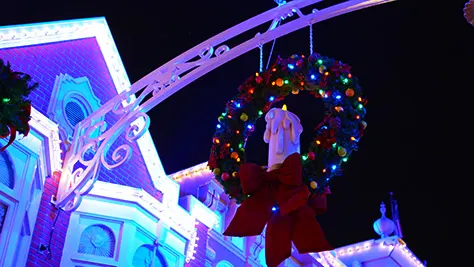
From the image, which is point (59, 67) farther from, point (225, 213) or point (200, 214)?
point (225, 213)

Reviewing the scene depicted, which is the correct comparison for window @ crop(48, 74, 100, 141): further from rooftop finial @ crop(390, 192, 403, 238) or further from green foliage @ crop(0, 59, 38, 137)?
rooftop finial @ crop(390, 192, 403, 238)

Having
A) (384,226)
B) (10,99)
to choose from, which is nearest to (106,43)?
(10,99)

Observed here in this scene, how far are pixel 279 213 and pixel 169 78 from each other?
2956 millimetres

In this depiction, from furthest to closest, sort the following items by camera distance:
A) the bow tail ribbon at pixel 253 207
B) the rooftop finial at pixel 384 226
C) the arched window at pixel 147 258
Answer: the rooftop finial at pixel 384 226, the arched window at pixel 147 258, the bow tail ribbon at pixel 253 207

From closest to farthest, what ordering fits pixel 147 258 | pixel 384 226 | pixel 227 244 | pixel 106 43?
pixel 147 258 < pixel 106 43 < pixel 227 244 < pixel 384 226

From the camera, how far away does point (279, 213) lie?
8148 millimetres

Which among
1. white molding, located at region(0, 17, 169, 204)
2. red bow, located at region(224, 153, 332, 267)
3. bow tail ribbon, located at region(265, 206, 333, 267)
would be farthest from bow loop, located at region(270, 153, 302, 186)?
white molding, located at region(0, 17, 169, 204)

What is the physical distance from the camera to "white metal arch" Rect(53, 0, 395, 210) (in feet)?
32.0

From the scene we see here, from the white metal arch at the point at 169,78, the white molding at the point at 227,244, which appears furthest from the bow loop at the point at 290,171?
the white molding at the point at 227,244

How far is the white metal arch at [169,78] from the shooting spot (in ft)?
32.0

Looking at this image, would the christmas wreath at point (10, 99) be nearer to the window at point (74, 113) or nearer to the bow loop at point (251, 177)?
the bow loop at point (251, 177)

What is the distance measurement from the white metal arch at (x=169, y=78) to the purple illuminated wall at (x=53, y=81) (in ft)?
1.09

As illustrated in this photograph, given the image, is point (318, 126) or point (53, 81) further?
point (53, 81)

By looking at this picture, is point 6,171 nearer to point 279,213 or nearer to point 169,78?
point 169,78
